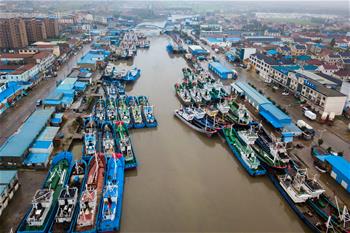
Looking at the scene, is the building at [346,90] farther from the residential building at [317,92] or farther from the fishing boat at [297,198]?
the fishing boat at [297,198]

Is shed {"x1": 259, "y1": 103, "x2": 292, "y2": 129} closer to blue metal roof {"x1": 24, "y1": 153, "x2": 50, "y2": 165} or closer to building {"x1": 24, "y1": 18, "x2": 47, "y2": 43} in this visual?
blue metal roof {"x1": 24, "y1": 153, "x2": 50, "y2": 165}

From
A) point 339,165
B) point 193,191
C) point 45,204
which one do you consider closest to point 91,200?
point 45,204

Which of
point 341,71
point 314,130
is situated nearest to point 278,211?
point 314,130

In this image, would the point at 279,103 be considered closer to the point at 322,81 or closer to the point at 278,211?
the point at 322,81

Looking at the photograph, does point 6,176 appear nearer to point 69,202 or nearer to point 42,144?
point 42,144

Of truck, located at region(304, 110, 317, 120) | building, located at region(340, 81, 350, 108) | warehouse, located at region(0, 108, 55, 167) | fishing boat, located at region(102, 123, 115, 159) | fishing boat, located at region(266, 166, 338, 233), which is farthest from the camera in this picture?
building, located at region(340, 81, 350, 108)

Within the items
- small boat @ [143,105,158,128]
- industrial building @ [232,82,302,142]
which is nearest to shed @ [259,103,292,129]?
industrial building @ [232,82,302,142]
